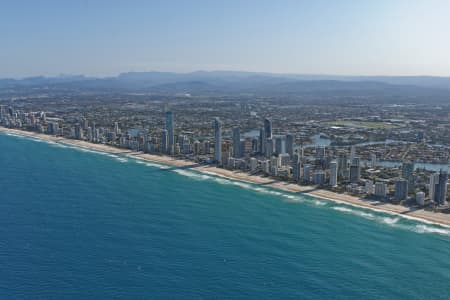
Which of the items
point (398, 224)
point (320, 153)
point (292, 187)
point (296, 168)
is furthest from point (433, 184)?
point (320, 153)

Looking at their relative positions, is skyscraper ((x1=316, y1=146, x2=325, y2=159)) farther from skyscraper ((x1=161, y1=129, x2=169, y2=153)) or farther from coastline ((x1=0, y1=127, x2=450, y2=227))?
skyscraper ((x1=161, y1=129, x2=169, y2=153))

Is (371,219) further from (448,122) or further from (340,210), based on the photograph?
(448,122)

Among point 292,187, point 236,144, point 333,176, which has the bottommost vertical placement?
point 292,187

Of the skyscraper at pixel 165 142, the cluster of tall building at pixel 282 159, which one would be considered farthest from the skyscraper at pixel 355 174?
the skyscraper at pixel 165 142

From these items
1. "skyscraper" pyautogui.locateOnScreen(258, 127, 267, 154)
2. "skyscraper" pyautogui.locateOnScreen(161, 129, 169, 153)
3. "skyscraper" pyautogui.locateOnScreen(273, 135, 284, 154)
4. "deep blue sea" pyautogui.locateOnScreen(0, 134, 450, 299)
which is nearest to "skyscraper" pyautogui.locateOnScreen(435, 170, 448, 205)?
"deep blue sea" pyautogui.locateOnScreen(0, 134, 450, 299)

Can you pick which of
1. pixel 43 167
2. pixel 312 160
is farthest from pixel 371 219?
pixel 43 167

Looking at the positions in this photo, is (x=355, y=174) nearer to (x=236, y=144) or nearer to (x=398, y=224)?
(x=398, y=224)

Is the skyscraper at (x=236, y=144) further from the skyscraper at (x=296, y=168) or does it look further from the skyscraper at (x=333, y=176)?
the skyscraper at (x=333, y=176)

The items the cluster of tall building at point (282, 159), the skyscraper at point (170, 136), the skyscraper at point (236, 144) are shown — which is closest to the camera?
the cluster of tall building at point (282, 159)
